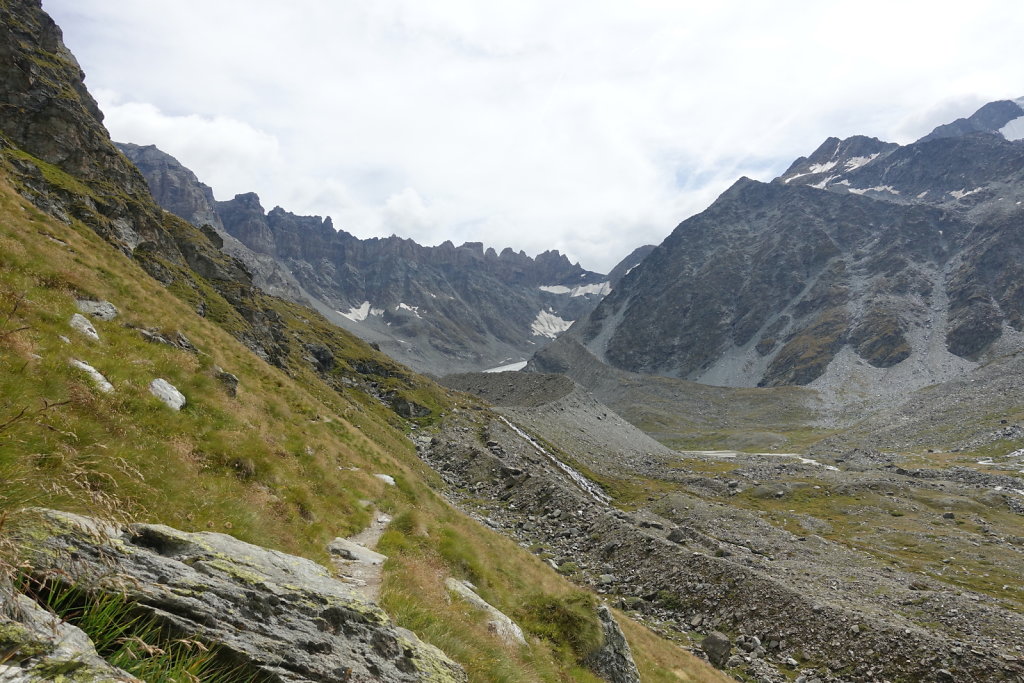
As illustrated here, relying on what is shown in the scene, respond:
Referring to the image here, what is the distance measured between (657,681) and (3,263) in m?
27.5

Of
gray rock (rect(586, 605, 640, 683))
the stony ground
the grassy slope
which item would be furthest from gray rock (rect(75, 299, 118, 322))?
the stony ground

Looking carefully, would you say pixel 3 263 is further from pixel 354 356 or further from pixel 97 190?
pixel 354 356

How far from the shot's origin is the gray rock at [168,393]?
14159 mm

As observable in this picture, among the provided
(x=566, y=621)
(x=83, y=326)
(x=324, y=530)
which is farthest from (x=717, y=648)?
(x=83, y=326)

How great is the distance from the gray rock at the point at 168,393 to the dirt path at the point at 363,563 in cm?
641

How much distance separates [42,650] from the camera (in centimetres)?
383

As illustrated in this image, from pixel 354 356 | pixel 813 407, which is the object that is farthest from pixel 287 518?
pixel 813 407

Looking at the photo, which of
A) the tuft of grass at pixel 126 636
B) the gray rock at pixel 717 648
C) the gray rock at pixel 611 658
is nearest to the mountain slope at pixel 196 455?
the tuft of grass at pixel 126 636

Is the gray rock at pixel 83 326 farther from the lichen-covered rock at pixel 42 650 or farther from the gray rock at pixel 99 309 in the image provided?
the lichen-covered rock at pixel 42 650

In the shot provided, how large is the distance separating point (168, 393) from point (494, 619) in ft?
37.4

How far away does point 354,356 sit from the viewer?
115750 mm

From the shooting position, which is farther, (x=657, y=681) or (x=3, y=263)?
Result: (x=657, y=681)

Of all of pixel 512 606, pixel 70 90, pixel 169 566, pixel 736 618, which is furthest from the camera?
pixel 70 90

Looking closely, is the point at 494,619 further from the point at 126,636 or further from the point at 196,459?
the point at 126,636
